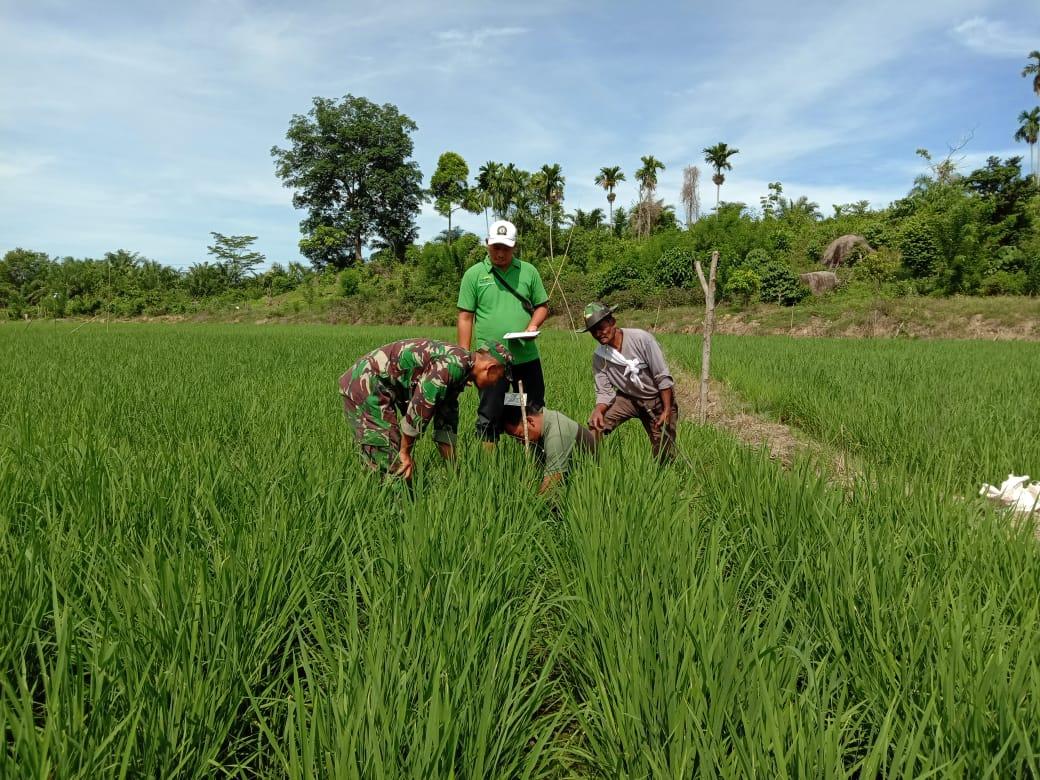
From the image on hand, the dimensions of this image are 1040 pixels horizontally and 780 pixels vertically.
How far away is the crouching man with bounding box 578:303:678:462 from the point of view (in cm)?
337

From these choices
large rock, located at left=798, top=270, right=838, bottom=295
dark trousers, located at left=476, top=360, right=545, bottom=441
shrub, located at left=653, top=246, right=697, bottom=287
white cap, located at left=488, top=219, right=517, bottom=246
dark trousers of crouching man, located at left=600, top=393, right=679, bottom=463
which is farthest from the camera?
shrub, located at left=653, top=246, right=697, bottom=287

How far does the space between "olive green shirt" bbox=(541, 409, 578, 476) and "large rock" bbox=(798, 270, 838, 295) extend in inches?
846

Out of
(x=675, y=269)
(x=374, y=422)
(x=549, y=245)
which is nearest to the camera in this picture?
(x=374, y=422)

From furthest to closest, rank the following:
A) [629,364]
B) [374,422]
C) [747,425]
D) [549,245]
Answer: [549,245] → [747,425] → [629,364] → [374,422]

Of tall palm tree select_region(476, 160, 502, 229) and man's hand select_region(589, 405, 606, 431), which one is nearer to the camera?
man's hand select_region(589, 405, 606, 431)

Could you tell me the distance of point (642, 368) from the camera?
340cm

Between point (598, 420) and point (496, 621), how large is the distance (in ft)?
7.32

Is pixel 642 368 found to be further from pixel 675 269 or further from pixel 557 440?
pixel 675 269

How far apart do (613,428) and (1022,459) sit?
2.44 m

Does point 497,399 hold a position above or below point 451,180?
below

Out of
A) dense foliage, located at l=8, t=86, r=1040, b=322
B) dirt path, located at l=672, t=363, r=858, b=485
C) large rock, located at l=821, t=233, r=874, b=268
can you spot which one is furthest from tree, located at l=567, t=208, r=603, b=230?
dirt path, located at l=672, t=363, r=858, b=485

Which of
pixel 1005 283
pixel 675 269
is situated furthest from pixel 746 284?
pixel 1005 283

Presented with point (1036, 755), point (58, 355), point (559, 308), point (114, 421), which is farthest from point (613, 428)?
point (559, 308)

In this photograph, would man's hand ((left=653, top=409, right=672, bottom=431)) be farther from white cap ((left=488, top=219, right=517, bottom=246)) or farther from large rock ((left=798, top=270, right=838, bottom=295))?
large rock ((left=798, top=270, right=838, bottom=295))
